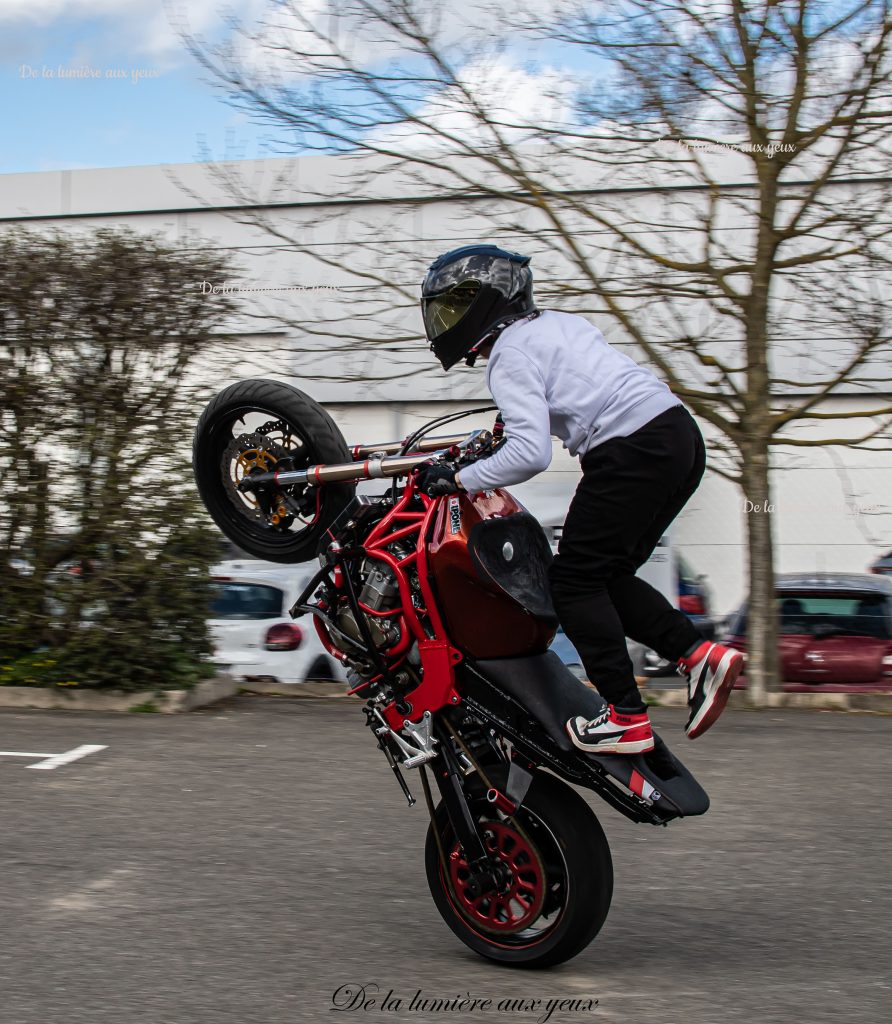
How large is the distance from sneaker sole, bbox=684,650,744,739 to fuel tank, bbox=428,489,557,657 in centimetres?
52

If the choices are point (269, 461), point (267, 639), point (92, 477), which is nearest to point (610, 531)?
point (269, 461)

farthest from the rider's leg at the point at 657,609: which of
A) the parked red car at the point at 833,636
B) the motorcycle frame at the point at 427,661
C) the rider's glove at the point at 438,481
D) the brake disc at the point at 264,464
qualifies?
the parked red car at the point at 833,636

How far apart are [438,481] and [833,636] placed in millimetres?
7850

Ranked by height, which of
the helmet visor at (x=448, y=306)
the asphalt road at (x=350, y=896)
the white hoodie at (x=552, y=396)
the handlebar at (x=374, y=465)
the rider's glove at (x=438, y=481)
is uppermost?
the helmet visor at (x=448, y=306)

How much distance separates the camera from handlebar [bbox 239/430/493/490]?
156 inches

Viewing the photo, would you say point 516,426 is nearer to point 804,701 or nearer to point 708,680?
point 708,680

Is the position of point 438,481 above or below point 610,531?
above

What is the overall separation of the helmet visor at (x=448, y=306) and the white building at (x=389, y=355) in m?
5.08

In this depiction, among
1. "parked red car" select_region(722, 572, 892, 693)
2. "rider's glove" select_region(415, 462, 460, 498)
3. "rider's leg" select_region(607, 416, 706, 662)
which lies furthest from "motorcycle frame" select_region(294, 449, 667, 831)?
"parked red car" select_region(722, 572, 892, 693)

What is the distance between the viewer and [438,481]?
3830 mm

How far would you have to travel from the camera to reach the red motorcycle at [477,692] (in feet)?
12.6

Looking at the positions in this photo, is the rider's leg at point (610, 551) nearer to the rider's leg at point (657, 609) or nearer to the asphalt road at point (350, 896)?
the rider's leg at point (657, 609)

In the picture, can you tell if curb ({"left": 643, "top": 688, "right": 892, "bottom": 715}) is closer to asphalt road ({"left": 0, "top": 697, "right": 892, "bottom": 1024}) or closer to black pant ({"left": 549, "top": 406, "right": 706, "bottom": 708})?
asphalt road ({"left": 0, "top": 697, "right": 892, "bottom": 1024})

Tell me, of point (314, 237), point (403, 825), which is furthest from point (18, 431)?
point (403, 825)
